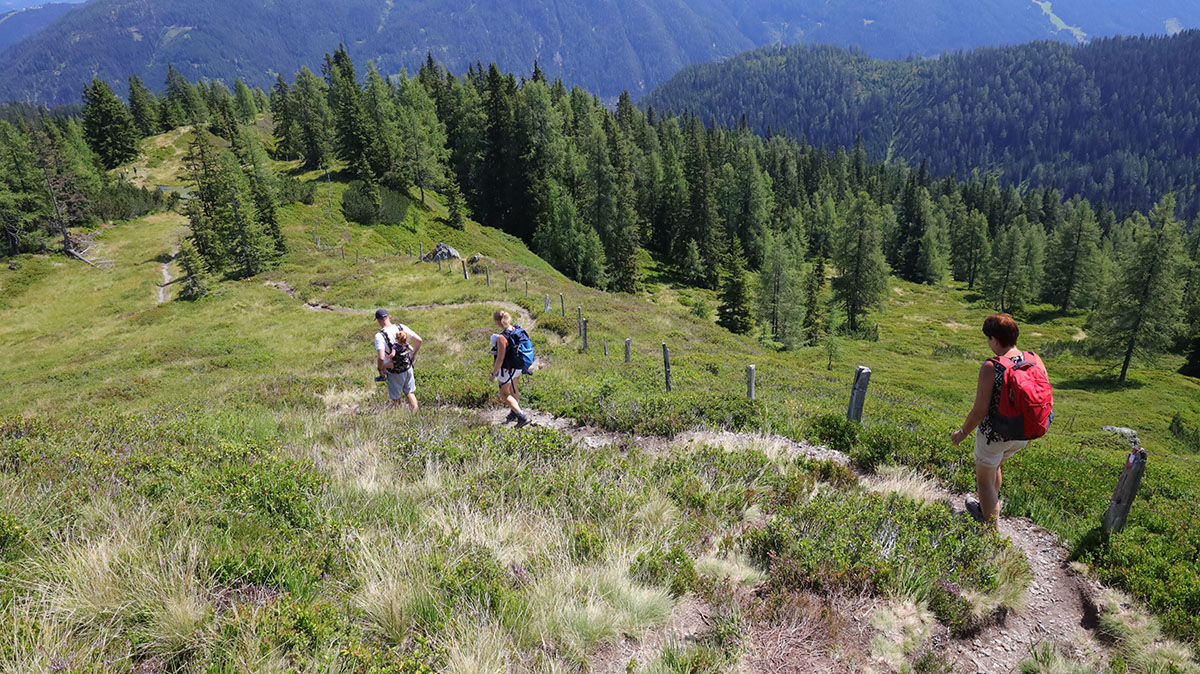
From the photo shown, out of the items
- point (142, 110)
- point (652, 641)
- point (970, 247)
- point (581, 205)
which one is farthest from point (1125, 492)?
point (970, 247)

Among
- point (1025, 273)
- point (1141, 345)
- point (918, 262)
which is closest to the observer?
point (1141, 345)

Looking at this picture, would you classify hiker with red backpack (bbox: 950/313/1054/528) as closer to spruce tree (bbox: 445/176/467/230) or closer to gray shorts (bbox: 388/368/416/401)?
gray shorts (bbox: 388/368/416/401)

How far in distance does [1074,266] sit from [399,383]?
10929 cm

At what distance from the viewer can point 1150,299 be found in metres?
46.6

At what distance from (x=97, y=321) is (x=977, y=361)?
7938 cm

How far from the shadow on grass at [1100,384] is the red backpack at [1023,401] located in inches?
2070

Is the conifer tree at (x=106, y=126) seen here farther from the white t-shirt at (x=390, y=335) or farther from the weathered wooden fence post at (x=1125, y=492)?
the weathered wooden fence post at (x=1125, y=492)

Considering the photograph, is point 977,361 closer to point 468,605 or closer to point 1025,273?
point 1025,273

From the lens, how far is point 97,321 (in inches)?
1547

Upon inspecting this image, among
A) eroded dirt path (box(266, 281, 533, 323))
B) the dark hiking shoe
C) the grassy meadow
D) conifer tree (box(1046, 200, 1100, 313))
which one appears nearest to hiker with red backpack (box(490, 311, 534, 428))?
the grassy meadow

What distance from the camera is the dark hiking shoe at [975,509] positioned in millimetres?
6492

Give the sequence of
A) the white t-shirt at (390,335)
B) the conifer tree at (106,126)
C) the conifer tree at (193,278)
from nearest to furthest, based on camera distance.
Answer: the white t-shirt at (390,335) → the conifer tree at (193,278) → the conifer tree at (106,126)

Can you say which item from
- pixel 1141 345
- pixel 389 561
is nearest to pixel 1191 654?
pixel 389 561

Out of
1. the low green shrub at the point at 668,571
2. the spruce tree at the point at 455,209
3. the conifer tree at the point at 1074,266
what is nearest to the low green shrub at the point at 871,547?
the low green shrub at the point at 668,571
